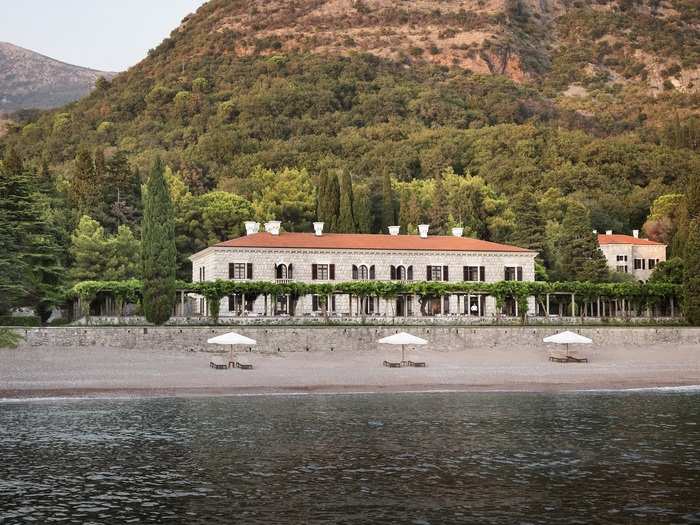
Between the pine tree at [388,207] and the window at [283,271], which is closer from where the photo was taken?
the window at [283,271]

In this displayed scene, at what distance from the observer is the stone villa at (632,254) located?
95.1 metres

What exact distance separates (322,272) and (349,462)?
41.1 metres

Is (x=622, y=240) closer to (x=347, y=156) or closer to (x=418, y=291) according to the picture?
(x=418, y=291)

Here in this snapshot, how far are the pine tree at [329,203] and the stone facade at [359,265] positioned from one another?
57.5 ft

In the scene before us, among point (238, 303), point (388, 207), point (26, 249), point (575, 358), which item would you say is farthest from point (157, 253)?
point (388, 207)

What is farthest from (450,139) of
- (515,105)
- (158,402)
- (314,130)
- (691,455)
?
(691,455)

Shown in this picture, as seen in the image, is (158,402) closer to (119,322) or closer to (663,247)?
(119,322)

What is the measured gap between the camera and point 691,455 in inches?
934

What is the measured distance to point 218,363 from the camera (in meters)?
44.4

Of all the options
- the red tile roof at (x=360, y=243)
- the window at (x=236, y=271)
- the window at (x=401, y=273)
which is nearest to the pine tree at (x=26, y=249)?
the window at (x=236, y=271)

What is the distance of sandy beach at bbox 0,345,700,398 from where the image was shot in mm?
38781

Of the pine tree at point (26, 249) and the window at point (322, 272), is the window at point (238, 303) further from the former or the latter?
the pine tree at point (26, 249)

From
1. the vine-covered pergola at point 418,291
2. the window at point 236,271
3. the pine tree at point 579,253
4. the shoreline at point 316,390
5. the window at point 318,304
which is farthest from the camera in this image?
the pine tree at point 579,253

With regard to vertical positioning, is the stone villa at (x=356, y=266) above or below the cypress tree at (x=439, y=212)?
below
